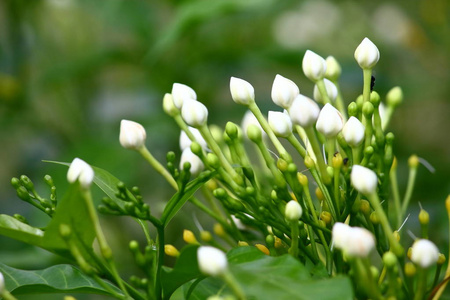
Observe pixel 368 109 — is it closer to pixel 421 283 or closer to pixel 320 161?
pixel 320 161

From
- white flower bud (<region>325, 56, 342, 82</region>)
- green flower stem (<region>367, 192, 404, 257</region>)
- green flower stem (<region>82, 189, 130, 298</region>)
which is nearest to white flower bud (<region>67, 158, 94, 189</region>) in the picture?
green flower stem (<region>82, 189, 130, 298</region>)

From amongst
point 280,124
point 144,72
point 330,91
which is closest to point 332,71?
point 330,91

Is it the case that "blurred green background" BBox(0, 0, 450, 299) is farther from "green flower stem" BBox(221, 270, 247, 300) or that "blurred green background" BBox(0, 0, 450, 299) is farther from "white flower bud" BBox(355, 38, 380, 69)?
"green flower stem" BBox(221, 270, 247, 300)

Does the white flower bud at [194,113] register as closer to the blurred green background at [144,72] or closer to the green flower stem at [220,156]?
the green flower stem at [220,156]

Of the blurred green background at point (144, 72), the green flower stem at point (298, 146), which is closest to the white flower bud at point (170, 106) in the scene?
the green flower stem at point (298, 146)

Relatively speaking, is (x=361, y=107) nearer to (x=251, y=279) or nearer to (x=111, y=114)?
(x=251, y=279)
